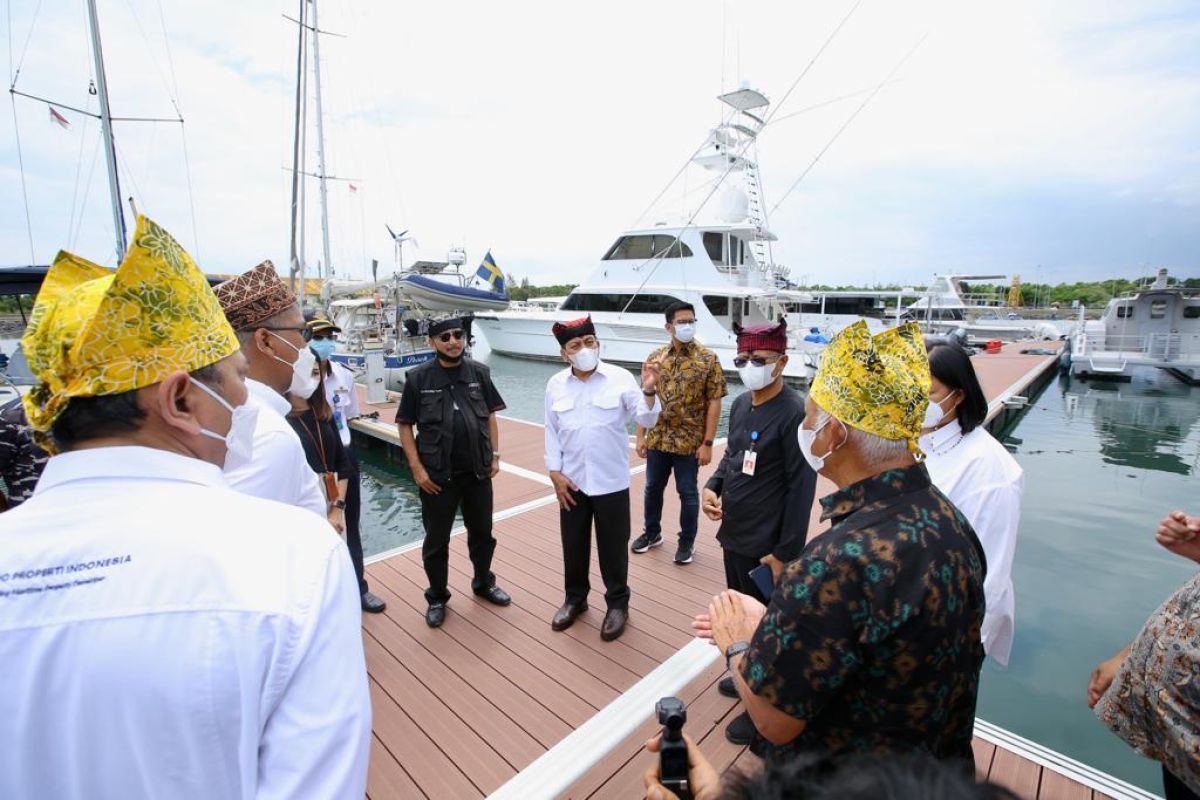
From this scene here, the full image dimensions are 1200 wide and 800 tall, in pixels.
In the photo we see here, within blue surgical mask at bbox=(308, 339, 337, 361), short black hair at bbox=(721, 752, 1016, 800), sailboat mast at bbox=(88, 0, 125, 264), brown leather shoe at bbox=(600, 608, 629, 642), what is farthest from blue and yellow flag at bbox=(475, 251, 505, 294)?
short black hair at bbox=(721, 752, 1016, 800)

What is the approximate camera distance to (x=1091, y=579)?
14.9 ft

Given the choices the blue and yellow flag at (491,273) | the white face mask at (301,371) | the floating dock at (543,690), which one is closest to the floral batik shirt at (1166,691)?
the floating dock at (543,690)

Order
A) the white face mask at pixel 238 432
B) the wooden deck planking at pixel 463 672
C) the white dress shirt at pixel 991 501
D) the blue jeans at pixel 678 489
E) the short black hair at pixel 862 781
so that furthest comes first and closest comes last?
the blue jeans at pixel 678 489
the wooden deck planking at pixel 463 672
the white dress shirt at pixel 991 501
the white face mask at pixel 238 432
the short black hair at pixel 862 781

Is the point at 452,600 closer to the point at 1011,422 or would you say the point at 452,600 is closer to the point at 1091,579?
the point at 1091,579

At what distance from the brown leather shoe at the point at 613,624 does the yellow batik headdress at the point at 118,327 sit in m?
2.36

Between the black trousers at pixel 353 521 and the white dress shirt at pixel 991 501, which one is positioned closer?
the white dress shirt at pixel 991 501

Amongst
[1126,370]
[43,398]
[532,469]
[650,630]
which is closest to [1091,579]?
[650,630]

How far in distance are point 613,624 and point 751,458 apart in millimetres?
1162

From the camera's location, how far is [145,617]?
638mm

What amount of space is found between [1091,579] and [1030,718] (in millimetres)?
2642

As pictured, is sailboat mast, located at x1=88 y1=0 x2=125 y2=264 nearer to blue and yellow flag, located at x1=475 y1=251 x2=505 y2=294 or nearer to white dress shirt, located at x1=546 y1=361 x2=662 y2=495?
white dress shirt, located at x1=546 y1=361 x2=662 y2=495

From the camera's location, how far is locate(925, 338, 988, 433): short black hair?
185 centimetres

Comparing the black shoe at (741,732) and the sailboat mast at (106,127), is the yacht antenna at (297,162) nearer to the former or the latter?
the sailboat mast at (106,127)

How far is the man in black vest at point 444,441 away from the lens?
2910 mm
